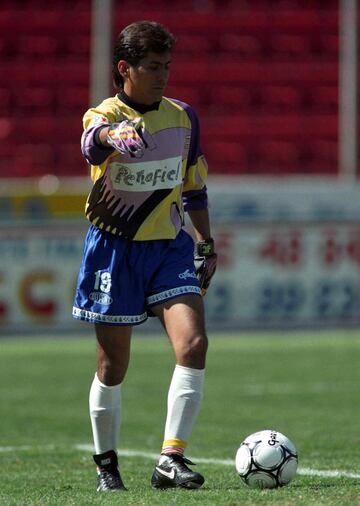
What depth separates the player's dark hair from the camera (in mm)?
5348

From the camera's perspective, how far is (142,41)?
5355 mm

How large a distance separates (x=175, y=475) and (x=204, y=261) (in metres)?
1.13

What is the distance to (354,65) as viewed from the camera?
819 inches

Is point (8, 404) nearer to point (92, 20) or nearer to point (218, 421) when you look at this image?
point (218, 421)

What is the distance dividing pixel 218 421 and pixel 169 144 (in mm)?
4481

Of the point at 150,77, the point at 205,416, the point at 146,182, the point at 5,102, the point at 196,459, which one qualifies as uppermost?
the point at 150,77

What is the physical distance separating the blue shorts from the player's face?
25.5 inches

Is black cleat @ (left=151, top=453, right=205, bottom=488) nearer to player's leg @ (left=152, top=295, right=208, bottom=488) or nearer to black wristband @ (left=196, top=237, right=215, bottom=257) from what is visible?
player's leg @ (left=152, top=295, right=208, bottom=488)

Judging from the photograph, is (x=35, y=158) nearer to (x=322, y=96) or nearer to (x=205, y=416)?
(x=322, y=96)

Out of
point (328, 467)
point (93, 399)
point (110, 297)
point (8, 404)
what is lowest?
point (8, 404)

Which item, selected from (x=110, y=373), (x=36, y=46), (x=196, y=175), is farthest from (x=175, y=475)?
(x=36, y=46)

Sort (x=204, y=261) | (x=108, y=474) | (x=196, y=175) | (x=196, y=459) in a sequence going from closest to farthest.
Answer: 1. (x=108, y=474)
2. (x=196, y=175)
3. (x=204, y=261)
4. (x=196, y=459)

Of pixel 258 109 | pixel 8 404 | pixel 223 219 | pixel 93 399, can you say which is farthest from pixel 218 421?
pixel 258 109

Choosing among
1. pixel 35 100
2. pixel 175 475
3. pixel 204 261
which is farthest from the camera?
pixel 35 100
